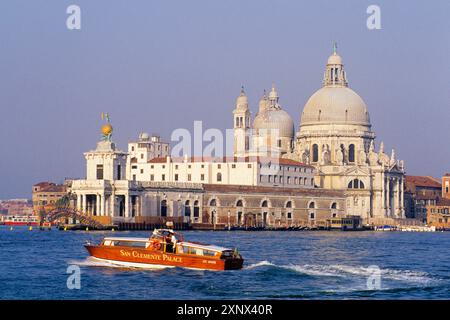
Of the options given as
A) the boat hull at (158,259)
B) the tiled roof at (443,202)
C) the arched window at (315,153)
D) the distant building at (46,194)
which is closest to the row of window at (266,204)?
the arched window at (315,153)

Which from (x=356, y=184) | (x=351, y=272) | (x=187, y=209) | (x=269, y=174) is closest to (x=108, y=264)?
(x=351, y=272)

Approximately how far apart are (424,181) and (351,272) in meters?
121

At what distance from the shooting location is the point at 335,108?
441ft

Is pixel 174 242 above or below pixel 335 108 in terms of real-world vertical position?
below

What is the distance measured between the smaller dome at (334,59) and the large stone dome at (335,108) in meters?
3.83

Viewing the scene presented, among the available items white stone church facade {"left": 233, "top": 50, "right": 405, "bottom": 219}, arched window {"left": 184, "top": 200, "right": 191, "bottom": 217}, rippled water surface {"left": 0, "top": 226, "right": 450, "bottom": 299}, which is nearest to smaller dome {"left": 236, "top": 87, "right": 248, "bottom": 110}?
white stone church facade {"left": 233, "top": 50, "right": 405, "bottom": 219}

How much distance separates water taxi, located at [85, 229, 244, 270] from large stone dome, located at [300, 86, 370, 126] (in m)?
93.1

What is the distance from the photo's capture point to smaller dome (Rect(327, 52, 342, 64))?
13938cm

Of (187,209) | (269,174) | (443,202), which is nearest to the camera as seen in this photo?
(187,209)

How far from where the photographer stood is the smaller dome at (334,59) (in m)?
Result: 139

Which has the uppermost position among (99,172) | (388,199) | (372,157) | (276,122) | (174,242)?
(276,122)

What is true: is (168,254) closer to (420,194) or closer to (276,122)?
(276,122)

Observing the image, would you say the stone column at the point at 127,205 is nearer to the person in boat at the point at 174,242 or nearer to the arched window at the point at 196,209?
the arched window at the point at 196,209
